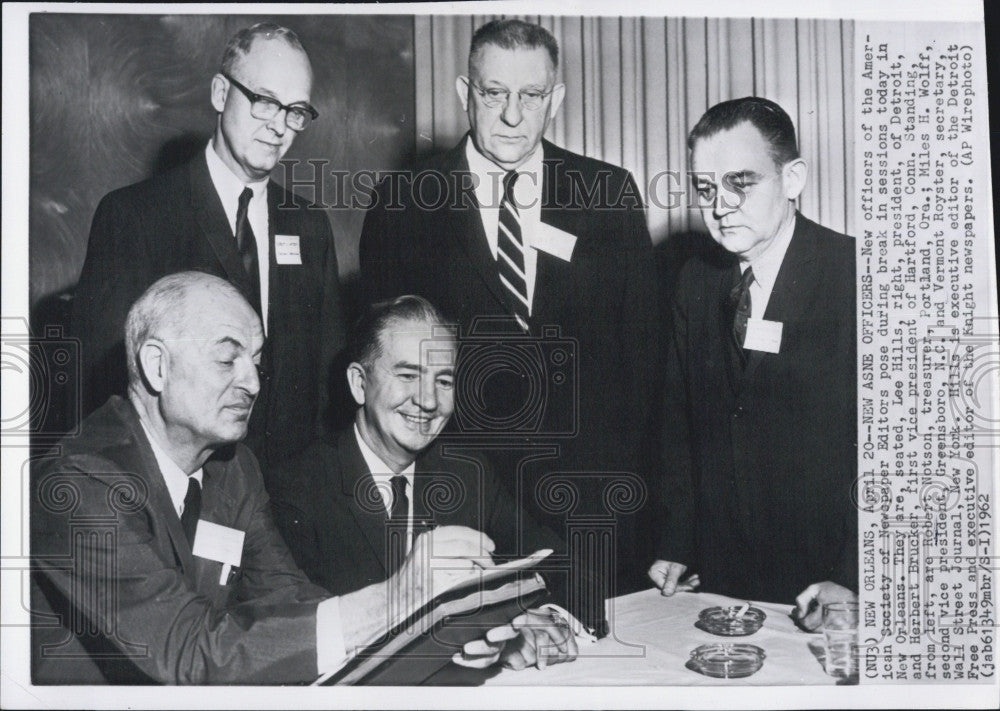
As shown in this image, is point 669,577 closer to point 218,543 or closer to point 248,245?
point 218,543

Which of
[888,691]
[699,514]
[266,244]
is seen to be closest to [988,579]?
[888,691]

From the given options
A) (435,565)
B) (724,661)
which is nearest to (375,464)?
(435,565)

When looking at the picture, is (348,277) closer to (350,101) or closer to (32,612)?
(350,101)

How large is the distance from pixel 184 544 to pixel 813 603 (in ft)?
6.54

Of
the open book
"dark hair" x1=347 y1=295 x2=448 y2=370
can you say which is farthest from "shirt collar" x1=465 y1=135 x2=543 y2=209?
the open book

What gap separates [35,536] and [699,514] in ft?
6.93

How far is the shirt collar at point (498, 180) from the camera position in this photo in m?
3.29

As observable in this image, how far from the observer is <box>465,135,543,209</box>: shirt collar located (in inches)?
129

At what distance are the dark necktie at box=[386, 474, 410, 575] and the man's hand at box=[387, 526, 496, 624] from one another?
0.08 feet

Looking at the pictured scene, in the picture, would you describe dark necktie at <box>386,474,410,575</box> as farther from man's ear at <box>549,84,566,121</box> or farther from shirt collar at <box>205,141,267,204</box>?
man's ear at <box>549,84,566,121</box>

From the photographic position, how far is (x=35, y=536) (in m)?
3.24

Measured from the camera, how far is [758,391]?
10.7ft

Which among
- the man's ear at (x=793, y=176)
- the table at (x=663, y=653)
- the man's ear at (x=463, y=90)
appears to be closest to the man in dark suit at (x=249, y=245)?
the man's ear at (x=463, y=90)

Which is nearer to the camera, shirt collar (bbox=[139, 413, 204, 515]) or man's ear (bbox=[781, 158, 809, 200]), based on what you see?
shirt collar (bbox=[139, 413, 204, 515])
